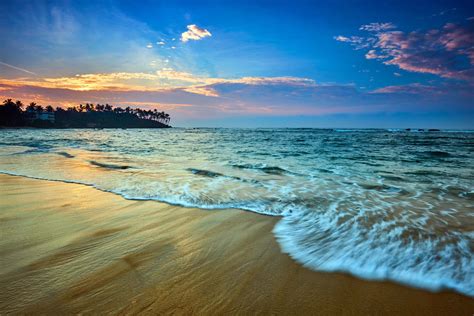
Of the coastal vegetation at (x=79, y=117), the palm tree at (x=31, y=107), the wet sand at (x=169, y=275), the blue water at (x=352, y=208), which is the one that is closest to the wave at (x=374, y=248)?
the blue water at (x=352, y=208)

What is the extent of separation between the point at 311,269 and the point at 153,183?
16.9 ft

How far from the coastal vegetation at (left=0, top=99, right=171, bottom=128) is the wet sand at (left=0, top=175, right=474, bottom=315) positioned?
125486 mm

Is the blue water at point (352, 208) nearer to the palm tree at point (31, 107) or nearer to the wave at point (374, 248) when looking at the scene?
the wave at point (374, 248)

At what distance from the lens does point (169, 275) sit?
2410 millimetres

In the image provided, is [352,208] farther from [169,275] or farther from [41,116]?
[41,116]

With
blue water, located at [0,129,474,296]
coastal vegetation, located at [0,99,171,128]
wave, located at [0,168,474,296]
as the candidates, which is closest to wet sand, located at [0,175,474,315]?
wave, located at [0,168,474,296]

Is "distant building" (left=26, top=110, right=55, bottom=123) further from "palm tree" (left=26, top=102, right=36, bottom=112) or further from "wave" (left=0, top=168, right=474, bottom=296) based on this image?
"wave" (left=0, top=168, right=474, bottom=296)

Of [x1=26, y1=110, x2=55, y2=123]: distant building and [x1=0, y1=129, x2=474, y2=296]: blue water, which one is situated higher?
[x1=0, y1=129, x2=474, y2=296]: blue water

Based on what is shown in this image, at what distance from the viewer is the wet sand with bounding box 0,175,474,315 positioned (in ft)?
6.62

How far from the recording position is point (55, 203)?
487 centimetres

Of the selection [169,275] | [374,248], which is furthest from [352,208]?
[169,275]

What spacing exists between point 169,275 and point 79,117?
16804 centimetres

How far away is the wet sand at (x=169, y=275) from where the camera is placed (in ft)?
6.62

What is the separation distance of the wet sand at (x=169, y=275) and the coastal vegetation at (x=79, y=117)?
412ft
